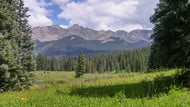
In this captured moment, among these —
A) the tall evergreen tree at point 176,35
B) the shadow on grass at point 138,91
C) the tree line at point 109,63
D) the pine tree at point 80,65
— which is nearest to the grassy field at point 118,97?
the shadow on grass at point 138,91

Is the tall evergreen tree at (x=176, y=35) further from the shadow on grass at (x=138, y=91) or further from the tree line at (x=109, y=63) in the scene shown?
the tree line at (x=109, y=63)

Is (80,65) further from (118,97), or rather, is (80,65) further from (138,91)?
(118,97)

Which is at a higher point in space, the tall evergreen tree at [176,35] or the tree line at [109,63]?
the tall evergreen tree at [176,35]

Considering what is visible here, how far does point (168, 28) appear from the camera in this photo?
5.93m

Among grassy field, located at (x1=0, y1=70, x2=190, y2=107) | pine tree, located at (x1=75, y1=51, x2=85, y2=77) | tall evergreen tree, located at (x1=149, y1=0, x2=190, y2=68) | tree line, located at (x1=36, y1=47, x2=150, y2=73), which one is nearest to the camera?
grassy field, located at (x1=0, y1=70, x2=190, y2=107)

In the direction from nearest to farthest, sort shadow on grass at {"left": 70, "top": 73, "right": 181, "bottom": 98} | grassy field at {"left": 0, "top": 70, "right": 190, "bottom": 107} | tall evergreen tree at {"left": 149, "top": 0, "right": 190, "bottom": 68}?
grassy field at {"left": 0, "top": 70, "right": 190, "bottom": 107}, shadow on grass at {"left": 70, "top": 73, "right": 181, "bottom": 98}, tall evergreen tree at {"left": 149, "top": 0, "right": 190, "bottom": 68}

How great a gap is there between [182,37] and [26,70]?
1969 cm

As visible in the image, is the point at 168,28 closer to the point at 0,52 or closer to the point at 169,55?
the point at 169,55

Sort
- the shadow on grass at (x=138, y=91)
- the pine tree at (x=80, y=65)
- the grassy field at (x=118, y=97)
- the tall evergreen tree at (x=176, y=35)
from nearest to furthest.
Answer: the grassy field at (x=118, y=97) → the shadow on grass at (x=138, y=91) → the tall evergreen tree at (x=176, y=35) → the pine tree at (x=80, y=65)

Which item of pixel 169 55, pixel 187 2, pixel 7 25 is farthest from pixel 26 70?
pixel 187 2

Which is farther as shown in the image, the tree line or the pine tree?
the tree line

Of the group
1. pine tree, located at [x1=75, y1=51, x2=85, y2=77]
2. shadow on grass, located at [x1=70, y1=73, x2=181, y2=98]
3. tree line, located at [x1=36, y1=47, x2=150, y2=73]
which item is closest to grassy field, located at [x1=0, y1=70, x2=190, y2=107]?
shadow on grass, located at [x1=70, y1=73, x2=181, y2=98]

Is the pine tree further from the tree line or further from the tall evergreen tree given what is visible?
the tall evergreen tree

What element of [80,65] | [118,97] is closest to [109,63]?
[80,65]
